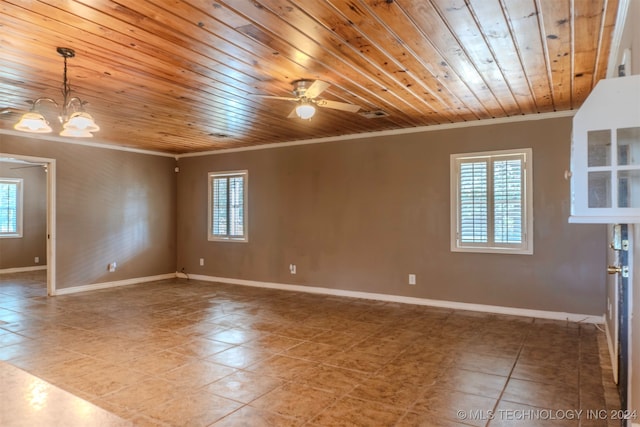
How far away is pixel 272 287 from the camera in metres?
7.14

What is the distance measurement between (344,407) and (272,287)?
451cm

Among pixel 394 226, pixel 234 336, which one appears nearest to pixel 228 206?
pixel 394 226

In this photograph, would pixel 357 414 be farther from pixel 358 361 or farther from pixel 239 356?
pixel 239 356

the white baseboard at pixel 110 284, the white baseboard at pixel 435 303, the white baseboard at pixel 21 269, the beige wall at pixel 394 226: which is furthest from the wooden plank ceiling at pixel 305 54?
the white baseboard at pixel 21 269

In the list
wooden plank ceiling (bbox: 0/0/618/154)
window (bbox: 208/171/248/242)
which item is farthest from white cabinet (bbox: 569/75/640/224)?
window (bbox: 208/171/248/242)

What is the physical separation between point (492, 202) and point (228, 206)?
4628 millimetres

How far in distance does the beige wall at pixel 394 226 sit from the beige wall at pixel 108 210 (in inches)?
24.4

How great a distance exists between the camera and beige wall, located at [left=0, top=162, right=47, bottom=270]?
29.8 ft

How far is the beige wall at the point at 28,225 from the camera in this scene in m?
9.09

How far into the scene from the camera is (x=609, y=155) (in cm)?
175

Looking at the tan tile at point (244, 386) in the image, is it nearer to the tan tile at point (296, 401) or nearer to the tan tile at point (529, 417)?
the tan tile at point (296, 401)

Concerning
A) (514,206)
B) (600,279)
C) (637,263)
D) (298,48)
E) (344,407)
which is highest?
(298,48)

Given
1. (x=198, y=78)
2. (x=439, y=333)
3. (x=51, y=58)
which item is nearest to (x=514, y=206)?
(x=439, y=333)

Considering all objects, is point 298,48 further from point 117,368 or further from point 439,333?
point 439,333
